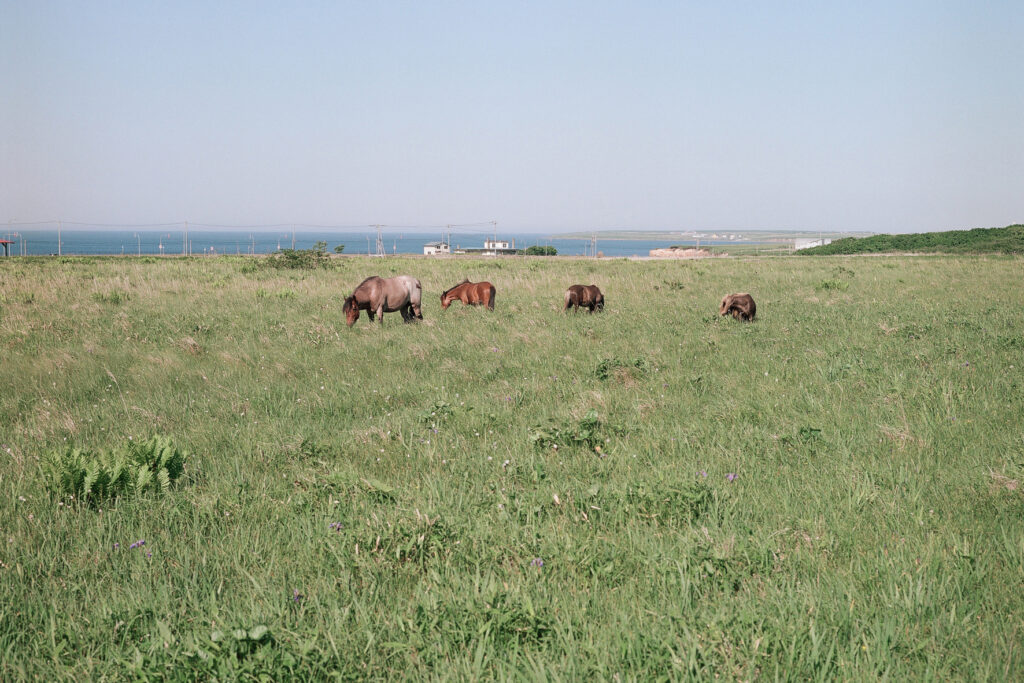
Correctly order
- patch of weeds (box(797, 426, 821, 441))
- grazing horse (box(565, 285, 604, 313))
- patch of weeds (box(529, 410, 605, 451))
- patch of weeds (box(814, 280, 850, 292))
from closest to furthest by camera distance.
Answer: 1. patch of weeds (box(797, 426, 821, 441))
2. patch of weeds (box(529, 410, 605, 451))
3. grazing horse (box(565, 285, 604, 313))
4. patch of weeds (box(814, 280, 850, 292))

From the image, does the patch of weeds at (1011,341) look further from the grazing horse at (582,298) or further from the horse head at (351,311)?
the horse head at (351,311)

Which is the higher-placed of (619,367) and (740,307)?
(740,307)

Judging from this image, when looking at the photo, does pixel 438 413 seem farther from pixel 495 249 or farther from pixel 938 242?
pixel 495 249

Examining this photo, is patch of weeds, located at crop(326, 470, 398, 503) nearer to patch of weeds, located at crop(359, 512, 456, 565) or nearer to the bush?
patch of weeds, located at crop(359, 512, 456, 565)

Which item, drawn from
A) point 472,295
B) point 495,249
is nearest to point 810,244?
point 495,249

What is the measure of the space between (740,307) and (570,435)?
30.4ft

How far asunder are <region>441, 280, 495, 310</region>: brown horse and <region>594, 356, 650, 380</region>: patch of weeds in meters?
7.20

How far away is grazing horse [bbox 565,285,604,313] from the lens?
1509 cm

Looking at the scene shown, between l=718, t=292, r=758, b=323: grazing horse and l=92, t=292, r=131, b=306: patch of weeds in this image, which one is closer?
l=718, t=292, r=758, b=323: grazing horse

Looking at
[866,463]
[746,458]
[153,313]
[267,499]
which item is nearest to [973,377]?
[866,463]

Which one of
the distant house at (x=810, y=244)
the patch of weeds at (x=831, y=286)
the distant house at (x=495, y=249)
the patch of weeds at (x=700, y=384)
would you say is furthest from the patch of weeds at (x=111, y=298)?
the distant house at (x=810, y=244)

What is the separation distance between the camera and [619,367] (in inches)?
338

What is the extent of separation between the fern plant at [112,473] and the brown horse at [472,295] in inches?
434

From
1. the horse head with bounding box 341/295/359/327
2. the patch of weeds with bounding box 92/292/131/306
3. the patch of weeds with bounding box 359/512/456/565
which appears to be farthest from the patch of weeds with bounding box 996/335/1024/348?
the patch of weeds with bounding box 92/292/131/306
